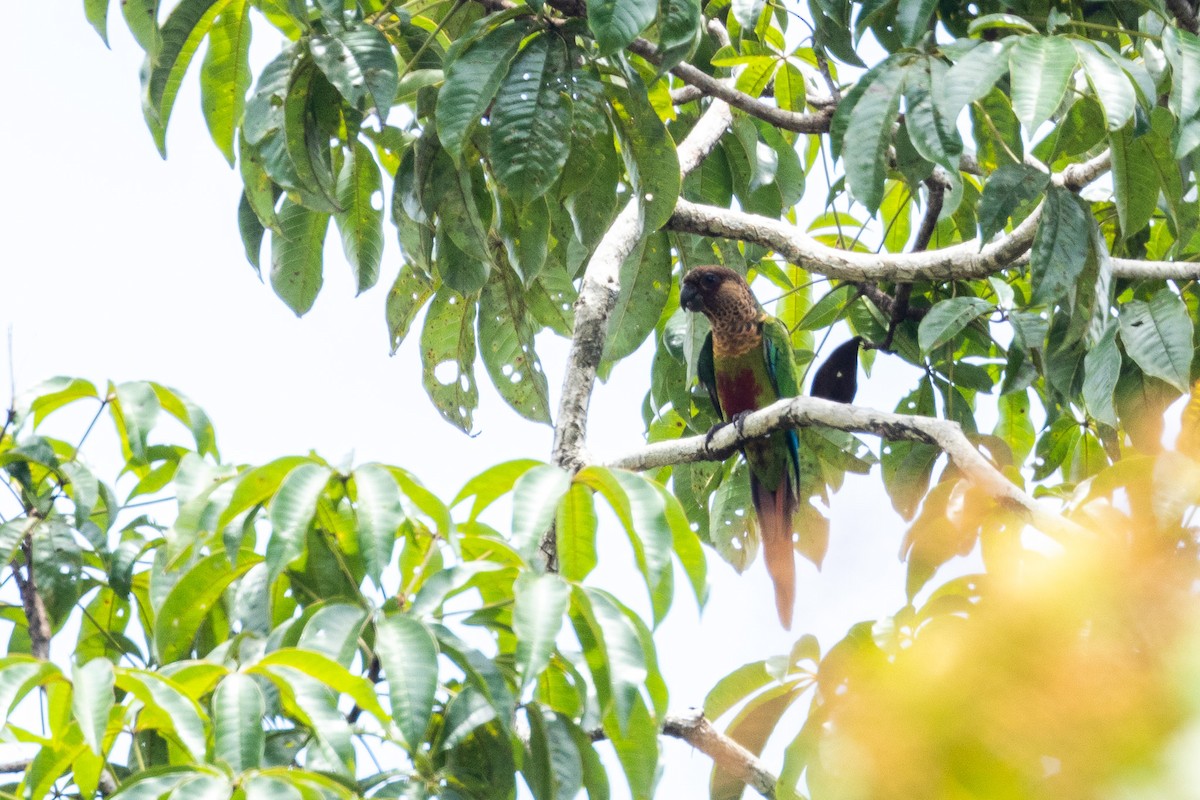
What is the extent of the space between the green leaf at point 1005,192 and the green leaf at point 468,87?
0.82m

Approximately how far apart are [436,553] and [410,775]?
0.29 metres

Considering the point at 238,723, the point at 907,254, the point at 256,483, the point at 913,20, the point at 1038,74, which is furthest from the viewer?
the point at 907,254

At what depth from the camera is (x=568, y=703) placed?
56.5 inches

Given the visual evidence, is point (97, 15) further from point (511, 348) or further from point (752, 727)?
point (752, 727)

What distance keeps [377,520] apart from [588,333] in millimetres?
1016

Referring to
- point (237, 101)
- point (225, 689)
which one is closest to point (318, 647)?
point (225, 689)

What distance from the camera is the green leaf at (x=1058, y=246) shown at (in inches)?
75.1

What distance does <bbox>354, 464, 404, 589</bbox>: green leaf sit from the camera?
1221mm

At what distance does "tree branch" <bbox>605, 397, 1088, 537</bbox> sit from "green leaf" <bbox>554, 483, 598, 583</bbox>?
1.55 ft

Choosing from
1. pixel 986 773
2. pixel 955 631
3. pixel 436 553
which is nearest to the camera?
pixel 986 773

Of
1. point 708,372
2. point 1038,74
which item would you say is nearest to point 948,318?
point 1038,74

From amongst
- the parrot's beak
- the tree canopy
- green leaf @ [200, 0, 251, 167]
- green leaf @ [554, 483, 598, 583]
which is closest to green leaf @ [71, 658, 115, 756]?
the tree canopy

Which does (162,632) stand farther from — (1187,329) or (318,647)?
(1187,329)

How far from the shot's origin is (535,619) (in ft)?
3.75
